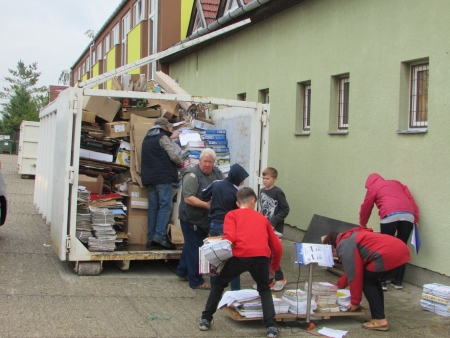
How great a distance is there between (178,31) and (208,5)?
2.51 m

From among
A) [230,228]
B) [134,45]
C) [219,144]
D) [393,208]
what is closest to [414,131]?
[393,208]

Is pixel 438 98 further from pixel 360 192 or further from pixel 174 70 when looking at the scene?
pixel 174 70

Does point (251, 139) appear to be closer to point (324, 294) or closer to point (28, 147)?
point (324, 294)

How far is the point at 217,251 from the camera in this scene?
216 inches

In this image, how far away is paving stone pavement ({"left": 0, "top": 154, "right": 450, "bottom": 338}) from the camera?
5609mm

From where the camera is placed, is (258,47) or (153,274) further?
(258,47)

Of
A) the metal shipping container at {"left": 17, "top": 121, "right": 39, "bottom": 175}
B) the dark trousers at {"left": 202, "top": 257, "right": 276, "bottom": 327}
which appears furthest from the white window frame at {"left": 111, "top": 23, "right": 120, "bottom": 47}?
the dark trousers at {"left": 202, "top": 257, "right": 276, "bottom": 327}

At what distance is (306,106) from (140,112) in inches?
128

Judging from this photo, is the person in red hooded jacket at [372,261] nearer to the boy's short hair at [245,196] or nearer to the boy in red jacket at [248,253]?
the boy in red jacket at [248,253]

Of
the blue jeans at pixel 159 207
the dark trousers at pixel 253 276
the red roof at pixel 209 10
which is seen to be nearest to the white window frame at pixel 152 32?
the red roof at pixel 209 10

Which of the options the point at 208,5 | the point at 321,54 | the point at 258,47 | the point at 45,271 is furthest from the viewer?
the point at 208,5

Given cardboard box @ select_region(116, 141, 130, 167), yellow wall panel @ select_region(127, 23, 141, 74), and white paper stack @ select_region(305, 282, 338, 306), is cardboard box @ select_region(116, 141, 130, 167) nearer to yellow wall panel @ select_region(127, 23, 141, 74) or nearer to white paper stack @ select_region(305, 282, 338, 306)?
white paper stack @ select_region(305, 282, 338, 306)

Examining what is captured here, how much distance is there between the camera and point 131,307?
20.9 feet

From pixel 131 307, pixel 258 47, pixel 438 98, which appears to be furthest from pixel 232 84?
pixel 131 307
